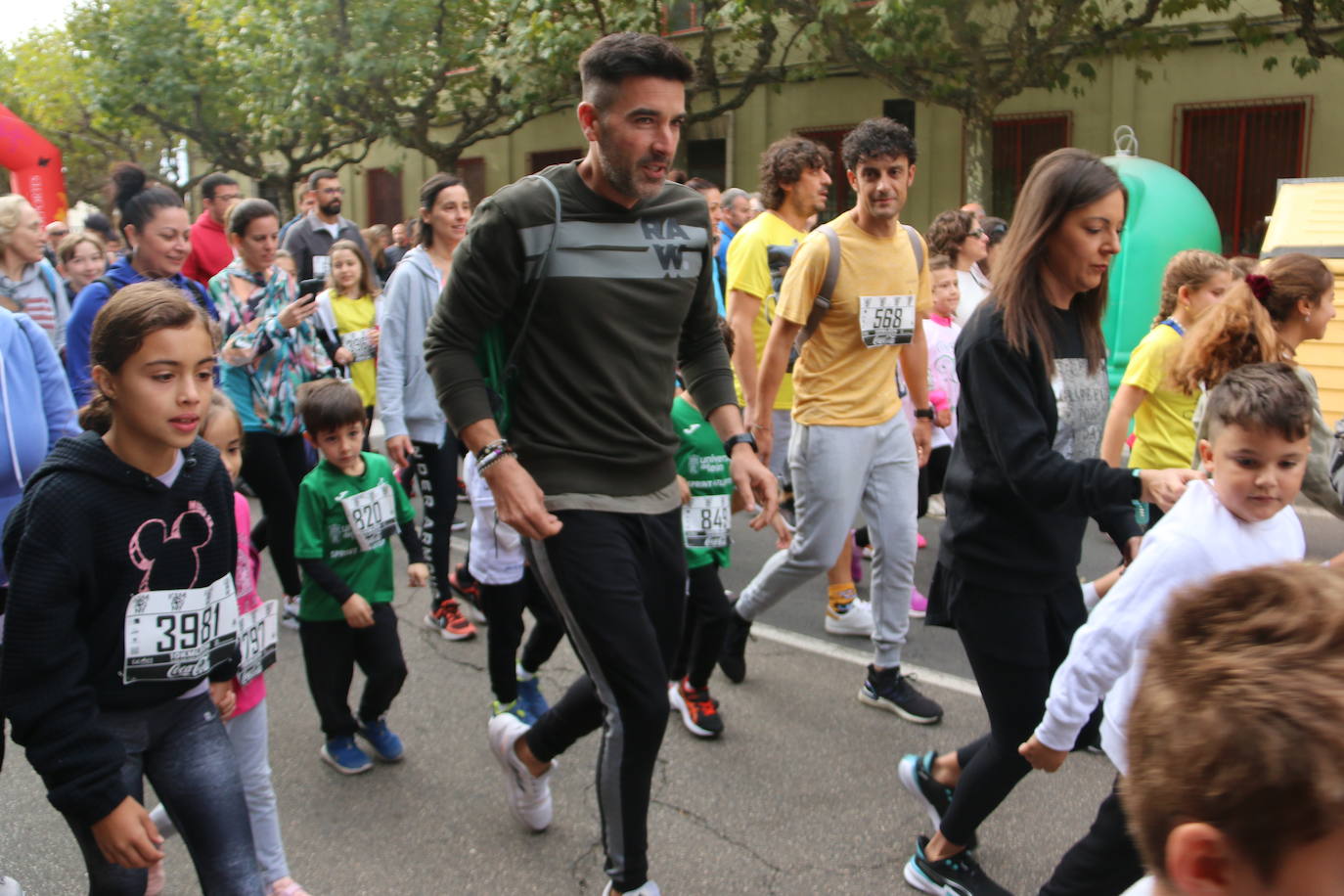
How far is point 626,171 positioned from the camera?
2.85 m

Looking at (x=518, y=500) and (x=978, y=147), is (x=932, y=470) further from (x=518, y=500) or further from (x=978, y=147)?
(x=978, y=147)

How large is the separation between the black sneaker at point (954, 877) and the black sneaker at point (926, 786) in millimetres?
172

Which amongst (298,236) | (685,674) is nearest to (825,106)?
(298,236)

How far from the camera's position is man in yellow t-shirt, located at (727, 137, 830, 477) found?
5.29m

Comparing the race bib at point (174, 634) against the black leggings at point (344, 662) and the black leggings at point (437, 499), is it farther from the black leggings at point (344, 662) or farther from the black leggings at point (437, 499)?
the black leggings at point (437, 499)

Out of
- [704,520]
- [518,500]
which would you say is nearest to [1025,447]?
[518,500]

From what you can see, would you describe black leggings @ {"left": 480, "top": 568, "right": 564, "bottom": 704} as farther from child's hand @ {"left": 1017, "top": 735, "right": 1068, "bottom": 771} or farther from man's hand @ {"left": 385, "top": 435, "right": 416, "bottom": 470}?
child's hand @ {"left": 1017, "top": 735, "right": 1068, "bottom": 771}

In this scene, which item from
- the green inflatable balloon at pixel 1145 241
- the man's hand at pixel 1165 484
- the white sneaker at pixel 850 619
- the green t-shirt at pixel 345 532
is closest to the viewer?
the man's hand at pixel 1165 484

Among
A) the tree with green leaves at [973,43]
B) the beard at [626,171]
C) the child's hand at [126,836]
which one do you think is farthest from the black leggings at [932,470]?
the tree with green leaves at [973,43]

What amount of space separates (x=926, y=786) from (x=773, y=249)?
2.77 metres

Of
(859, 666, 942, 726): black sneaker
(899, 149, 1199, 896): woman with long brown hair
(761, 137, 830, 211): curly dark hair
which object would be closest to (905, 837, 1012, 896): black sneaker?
(899, 149, 1199, 896): woman with long brown hair

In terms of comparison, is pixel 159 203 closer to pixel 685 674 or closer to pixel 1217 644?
pixel 685 674

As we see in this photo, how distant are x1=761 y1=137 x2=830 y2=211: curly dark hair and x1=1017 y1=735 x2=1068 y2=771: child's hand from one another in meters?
3.51

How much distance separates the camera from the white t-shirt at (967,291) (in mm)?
7070
